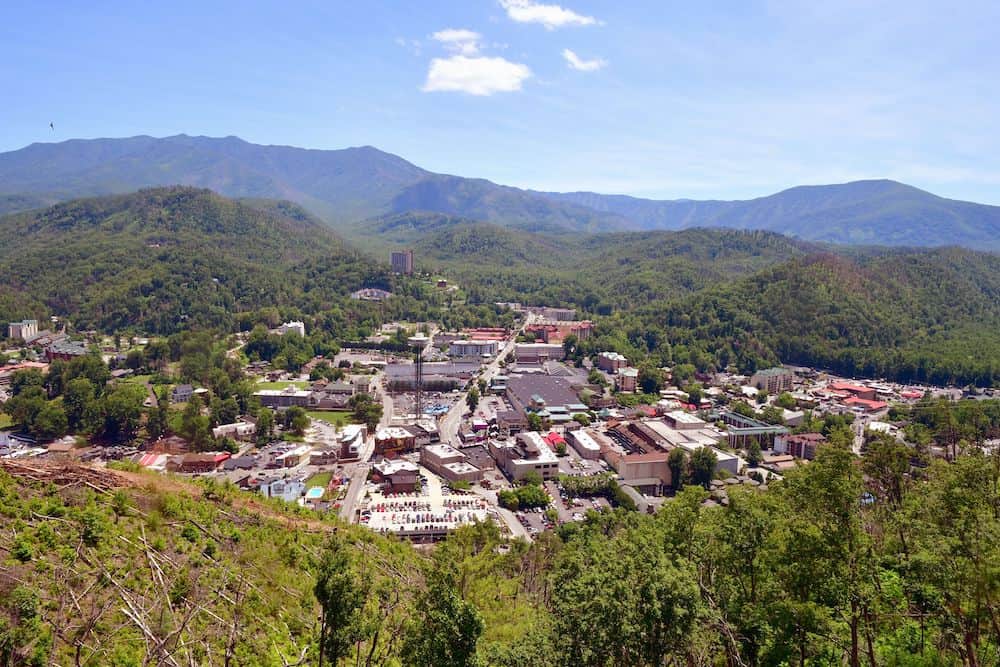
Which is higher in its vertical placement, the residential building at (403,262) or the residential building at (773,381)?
the residential building at (403,262)

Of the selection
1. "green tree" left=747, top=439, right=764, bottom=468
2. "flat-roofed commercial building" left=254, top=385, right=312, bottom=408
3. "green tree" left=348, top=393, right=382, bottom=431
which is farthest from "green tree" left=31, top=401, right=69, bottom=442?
"green tree" left=747, top=439, right=764, bottom=468

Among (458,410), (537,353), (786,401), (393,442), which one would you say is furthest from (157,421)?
(786,401)

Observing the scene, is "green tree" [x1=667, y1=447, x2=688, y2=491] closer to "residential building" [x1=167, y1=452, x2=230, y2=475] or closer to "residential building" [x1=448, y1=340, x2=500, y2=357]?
"residential building" [x1=167, y1=452, x2=230, y2=475]

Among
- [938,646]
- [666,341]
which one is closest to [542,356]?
[666,341]

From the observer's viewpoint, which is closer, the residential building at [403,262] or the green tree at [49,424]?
the green tree at [49,424]

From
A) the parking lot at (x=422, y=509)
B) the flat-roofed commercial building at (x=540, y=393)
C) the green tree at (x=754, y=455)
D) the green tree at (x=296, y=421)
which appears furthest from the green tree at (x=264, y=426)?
the green tree at (x=754, y=455)

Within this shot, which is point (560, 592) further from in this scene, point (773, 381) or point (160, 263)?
point (160, 263)

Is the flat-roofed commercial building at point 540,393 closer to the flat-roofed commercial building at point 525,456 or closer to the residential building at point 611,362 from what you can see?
the residential building at point 611,362
